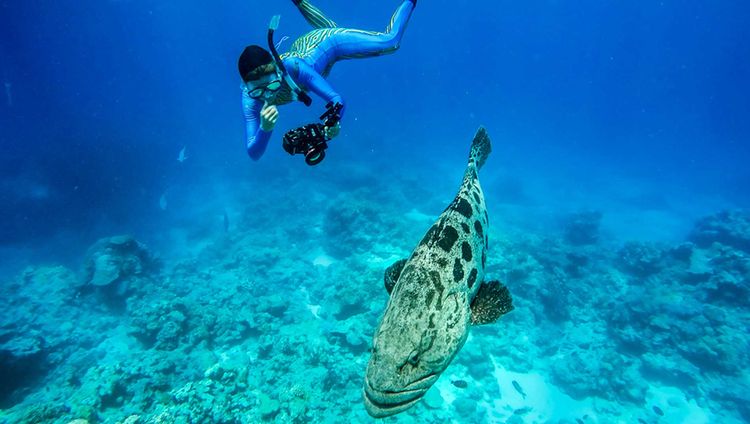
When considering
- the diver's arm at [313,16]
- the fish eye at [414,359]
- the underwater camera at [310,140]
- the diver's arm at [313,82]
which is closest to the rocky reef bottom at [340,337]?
the fish eye at [414,359]

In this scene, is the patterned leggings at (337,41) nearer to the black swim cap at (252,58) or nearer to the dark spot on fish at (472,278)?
the black swim cap at (252,58)

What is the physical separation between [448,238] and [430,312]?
2.40ft

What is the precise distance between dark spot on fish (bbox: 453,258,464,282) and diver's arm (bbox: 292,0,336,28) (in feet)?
16.5

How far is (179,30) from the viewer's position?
463 feet

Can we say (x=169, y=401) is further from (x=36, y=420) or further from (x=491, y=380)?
(x=491, y=380)

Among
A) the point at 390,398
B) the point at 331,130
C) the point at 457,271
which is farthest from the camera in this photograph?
the point at 331,130

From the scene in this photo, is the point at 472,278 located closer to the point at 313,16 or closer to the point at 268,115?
the point at 268,115

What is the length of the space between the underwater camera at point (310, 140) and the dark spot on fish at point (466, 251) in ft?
5.21

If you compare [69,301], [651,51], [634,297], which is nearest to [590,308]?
[634,297]

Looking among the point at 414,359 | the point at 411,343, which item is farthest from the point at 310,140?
the point at 414,359

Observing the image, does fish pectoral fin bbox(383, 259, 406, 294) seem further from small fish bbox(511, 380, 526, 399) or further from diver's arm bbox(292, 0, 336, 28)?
small fish bbox(511, 380, 526, 399)

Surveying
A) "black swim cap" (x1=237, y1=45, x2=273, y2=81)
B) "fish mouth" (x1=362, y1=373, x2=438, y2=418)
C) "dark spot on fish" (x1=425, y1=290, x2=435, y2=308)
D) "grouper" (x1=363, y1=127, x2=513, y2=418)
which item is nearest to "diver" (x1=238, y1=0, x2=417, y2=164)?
"black swim cap" (x1=237, y1=45, x2=273, y2=81)

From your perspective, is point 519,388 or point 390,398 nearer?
point 390,398

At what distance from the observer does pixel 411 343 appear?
2.29 metres
